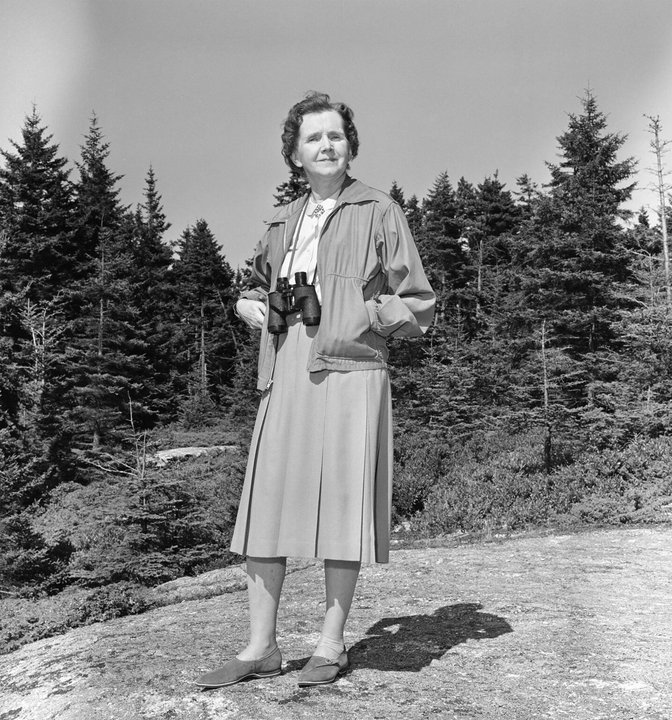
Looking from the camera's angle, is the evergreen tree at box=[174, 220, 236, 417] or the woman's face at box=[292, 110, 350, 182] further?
the evergreen tree at box=[174, 220, 236, 417]

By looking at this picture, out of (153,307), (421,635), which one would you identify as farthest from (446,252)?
(421,635)

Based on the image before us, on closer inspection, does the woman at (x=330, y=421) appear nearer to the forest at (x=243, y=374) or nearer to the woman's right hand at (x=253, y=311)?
the woman's right hand at (x=253, y=311)

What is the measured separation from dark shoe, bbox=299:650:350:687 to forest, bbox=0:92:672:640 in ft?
7.52

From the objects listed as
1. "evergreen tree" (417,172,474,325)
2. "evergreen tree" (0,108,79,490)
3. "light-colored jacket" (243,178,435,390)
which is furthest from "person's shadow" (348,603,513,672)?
"evergreen tree" (417,172,474,325)

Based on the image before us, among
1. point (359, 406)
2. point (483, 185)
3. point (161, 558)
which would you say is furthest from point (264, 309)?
point (483, 185)

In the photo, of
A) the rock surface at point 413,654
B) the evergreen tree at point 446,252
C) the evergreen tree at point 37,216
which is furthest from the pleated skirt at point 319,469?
the evergreen tree at point 446,252

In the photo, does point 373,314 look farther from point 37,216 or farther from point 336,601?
point 37,216

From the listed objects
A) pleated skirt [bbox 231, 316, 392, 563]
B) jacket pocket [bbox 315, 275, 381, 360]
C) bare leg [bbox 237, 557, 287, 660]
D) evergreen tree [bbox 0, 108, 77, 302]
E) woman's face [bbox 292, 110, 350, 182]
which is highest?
evergreen tree [bbox 0, 108, 77, 302]

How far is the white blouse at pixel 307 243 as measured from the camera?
124 inches

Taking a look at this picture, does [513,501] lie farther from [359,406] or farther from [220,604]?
[359,406]

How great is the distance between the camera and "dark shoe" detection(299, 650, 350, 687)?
112 inches

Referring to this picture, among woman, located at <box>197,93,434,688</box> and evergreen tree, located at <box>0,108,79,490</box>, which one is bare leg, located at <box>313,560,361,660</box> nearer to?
woman, located at <box>197,93,434,688</box>

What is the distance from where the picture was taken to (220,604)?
476 centimetres

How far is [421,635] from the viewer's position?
374 centimetres
